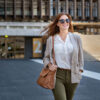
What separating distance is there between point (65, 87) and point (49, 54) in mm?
519

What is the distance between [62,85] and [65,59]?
36 cm

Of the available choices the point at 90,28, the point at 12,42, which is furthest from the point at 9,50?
the point at 90,28

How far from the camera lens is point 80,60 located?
3.22m

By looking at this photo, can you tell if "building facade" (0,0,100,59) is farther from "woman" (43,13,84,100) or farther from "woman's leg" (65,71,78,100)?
"woman's leg" (65,71,78,100)

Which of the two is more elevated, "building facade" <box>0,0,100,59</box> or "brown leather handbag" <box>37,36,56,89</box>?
"building facade" <box>0,0,100,59</box>

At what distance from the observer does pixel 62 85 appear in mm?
3049

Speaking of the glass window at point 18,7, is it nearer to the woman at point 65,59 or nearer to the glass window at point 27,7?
the glass window at point 27,7

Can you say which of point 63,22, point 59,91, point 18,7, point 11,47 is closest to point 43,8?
point 18,7

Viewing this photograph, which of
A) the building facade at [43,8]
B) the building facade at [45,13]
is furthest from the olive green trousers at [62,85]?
the building facade at [43,8]

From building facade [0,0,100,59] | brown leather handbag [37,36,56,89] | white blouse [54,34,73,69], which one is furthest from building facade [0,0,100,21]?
brown leather handbag [37,36,56,89]

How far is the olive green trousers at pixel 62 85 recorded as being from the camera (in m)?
2.96

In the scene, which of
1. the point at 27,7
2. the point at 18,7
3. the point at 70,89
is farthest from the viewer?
the point at 27,7

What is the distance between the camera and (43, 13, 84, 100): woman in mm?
3045

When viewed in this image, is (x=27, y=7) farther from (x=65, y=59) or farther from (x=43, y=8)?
(x=65, y=59)
